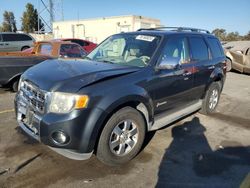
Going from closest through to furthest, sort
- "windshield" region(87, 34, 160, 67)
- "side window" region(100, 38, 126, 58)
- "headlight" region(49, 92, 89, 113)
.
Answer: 1. "headlight" region(49, 92, 89, 113)
2. "windshield" region(87, 34, 160, 67)
3. "side window" region(100, 38, 126, 58)

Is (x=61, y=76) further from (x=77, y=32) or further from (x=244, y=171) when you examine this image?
(x=77, y=32)

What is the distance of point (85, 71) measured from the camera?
3754mm

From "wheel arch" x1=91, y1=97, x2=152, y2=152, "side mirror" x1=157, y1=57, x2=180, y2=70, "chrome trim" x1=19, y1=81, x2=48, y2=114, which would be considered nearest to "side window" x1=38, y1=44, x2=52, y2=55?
"chrome trim" x1=19, y1=81, x2=48, y2=114

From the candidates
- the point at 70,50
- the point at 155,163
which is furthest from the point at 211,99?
the point at 70,50

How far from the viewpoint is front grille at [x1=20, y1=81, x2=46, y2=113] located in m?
3.44

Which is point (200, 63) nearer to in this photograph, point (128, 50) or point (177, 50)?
point (177, 50)

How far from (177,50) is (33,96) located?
2.58 metres

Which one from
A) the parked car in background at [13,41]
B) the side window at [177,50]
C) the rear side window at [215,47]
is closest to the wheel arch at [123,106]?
the side window at [177,50]

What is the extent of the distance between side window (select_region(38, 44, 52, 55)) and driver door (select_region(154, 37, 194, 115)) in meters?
5.29

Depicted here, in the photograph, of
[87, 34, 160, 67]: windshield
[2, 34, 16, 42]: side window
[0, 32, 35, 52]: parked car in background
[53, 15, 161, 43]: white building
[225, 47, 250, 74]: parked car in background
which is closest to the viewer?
[87, 34, 160, 67]: windshield

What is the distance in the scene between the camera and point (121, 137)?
3801mm

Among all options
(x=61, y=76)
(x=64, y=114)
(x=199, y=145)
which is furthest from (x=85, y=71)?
(x=199, y=145)

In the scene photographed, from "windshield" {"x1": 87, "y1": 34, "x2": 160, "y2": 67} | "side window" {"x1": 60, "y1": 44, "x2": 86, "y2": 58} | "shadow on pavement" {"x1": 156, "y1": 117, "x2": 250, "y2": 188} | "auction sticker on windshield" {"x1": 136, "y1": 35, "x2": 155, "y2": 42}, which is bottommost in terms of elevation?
"shadow on pavement" {"x1": 156, "y1": 117, "x2": 250, "y2": 188}

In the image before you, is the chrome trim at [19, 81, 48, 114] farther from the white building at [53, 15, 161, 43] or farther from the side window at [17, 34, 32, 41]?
the white building at [53, 15, 161, 43]
